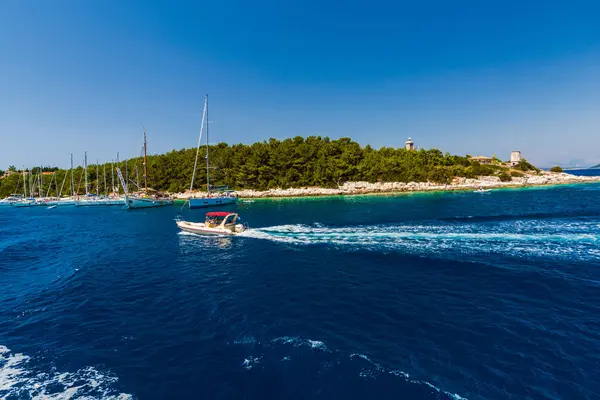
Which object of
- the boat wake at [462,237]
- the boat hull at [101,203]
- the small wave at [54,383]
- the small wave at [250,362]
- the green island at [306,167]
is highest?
the green island at [306,167]

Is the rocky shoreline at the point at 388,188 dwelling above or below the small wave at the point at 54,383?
above

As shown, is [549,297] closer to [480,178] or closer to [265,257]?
[265,257]

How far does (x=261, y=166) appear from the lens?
113562mm

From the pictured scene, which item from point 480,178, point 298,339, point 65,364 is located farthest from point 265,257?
point 480,178

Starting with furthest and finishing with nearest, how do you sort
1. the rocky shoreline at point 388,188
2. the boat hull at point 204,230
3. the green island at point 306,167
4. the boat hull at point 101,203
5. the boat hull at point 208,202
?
1. the green island at point 306,167
2. the rocky shoreline at point 388,188
3. the boat hull at point 101,203
4. the boat hull at point 208,202
5. the boat hull at point 204,230

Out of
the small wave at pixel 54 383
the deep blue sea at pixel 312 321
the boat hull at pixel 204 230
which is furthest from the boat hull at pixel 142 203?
the small wave at pixel 54 383

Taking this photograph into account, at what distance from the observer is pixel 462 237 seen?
31938 millimetres

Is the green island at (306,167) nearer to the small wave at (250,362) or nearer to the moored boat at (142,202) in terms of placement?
the moored boat at (142,202)

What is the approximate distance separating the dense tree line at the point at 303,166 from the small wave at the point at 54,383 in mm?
101333

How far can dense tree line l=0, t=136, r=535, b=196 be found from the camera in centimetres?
11369

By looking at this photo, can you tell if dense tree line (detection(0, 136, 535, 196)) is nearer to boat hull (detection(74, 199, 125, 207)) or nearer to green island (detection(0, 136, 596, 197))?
green island (detection(0, 136, 596, 197))

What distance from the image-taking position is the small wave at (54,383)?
10305 millimetres

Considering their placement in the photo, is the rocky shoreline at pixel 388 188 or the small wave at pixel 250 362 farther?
the rocky shoreline at pixel 388 188

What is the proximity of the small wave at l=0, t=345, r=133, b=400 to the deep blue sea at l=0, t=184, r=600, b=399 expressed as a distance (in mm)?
62
